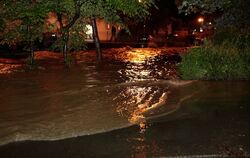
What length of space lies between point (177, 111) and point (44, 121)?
3.72 m

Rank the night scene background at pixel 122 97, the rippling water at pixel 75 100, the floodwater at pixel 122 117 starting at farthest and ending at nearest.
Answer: the rippling water at pixel 75 100 → the night scene background at pixel 122 97 → the floodwater at pixel 122 117

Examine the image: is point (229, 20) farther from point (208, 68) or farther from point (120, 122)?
point (120, 122)

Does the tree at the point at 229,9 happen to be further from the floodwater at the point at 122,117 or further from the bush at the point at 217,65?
the floodwater at the point at 122,117

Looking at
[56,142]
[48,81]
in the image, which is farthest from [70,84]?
[56,142]

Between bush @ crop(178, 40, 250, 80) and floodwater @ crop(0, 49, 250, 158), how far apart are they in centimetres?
78

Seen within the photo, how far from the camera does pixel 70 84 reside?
1706cm

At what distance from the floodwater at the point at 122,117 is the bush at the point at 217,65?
78 centimetres

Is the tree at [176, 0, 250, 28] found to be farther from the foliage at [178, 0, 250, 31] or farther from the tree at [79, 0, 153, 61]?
the tree at [79, 0, 153, 61]

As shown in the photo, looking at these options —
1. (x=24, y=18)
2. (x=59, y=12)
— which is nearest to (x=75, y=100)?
(x=59, y=12)

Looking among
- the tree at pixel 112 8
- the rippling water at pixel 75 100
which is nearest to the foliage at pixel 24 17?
the rippling water at pixel 75 100

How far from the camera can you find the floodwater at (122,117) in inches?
334

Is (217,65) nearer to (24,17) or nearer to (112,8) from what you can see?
(112,8)

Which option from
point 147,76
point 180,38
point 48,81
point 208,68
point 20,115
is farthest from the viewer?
point 180,38

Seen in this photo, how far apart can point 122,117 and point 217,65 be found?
23.4 ft
